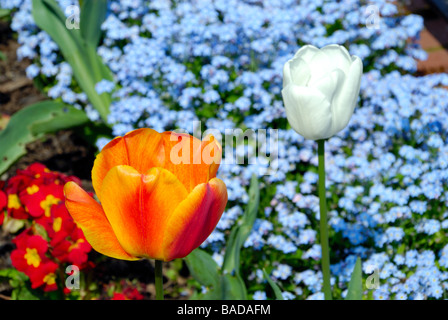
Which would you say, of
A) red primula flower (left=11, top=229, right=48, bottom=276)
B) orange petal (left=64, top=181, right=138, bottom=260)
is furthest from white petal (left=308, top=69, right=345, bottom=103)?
red primula flower (left=11, top=229, right=48, bottom=276)

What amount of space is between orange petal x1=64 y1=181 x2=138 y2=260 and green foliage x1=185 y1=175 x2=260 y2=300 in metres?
0.76

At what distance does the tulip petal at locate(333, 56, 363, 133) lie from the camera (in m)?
1.22

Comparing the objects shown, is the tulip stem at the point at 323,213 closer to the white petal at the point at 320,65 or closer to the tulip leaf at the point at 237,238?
the white petal at the point at 320,65

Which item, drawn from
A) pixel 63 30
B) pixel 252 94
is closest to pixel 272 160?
pixel 252 94

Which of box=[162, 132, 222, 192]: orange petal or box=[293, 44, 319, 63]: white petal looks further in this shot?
box=[293, 44, 319, 63]: white petal

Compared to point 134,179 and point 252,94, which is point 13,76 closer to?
point 252,94

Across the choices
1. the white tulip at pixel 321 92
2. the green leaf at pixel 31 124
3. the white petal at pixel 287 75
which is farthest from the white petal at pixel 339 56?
the green leaf at pixel 31 124

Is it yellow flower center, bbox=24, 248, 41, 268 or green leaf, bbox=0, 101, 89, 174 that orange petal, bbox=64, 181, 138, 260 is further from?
green leaf, bbox=0, 101, 89, 174

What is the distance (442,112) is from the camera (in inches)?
93.5

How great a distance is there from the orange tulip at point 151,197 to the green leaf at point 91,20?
1834 mm

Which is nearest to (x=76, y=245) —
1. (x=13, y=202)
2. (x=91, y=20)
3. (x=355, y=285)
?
(x=13, y=202)

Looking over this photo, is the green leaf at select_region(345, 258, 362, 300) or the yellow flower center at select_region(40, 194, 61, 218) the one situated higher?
the yellow flower center at select_region(40, 194, 61, 218)

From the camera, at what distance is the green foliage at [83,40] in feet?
8.66

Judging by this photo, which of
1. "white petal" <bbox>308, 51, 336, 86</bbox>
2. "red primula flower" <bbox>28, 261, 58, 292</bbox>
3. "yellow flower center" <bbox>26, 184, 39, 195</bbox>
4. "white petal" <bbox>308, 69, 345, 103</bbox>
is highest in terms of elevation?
"white petal" <bbox>308, 51, 336, 86</bbox>
